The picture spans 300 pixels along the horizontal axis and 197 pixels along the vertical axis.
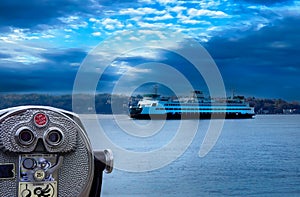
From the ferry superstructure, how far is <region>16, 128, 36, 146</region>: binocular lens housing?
43.3 m

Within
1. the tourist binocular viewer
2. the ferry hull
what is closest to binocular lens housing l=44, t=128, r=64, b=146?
the tourist binocular viewer

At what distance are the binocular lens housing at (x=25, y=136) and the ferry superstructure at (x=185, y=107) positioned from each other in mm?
43338

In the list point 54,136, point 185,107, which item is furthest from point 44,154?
point 185,107

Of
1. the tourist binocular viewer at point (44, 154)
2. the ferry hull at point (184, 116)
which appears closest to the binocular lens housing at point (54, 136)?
the tourist binocular viewer at point (44, 154)

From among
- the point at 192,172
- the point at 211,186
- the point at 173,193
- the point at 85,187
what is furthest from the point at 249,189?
the point at 85,187

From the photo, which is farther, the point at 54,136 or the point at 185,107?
the point at 185,107

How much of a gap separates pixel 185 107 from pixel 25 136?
5333 cm

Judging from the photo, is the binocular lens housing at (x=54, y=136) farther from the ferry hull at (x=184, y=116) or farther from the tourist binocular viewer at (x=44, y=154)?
the ferry hull at (x=184, y=116)

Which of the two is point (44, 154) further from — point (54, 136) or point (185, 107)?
point (185, 107)

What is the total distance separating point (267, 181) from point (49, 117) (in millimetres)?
17590

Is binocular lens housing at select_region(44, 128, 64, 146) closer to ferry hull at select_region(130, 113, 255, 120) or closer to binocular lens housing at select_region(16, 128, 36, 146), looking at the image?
binocular lens housing at select_region(16, 128, 36, 146)

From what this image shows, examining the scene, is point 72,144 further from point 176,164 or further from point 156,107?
point 156,107

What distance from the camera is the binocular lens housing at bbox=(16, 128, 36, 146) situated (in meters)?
1.92

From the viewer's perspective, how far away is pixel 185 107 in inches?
2170
